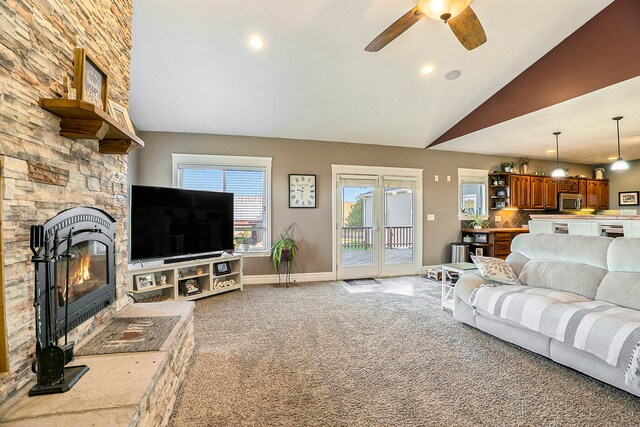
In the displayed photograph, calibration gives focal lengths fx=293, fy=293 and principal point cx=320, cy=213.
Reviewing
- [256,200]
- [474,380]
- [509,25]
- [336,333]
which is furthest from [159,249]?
[509,25]

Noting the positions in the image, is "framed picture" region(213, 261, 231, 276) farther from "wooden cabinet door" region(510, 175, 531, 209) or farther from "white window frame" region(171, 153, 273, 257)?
"wooden cabinet door" region(510, 175, 531, 209)

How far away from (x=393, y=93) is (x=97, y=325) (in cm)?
425

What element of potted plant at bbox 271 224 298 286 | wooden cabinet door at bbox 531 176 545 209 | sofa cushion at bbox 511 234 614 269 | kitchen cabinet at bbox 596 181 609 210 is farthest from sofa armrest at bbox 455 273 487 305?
kitchen cabinet at bbox 596 181 609 210

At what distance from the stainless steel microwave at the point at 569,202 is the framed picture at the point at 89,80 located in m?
8.47

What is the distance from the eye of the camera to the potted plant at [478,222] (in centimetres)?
Result: 612

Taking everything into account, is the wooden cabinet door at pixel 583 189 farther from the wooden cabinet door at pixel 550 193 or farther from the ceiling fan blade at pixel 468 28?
the ceiling fan blade at pixel 468 28

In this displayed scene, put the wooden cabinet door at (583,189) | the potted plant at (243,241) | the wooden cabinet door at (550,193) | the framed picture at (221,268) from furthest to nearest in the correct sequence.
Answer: the wooden cabinet door at (583,189) → the wooden cabinet door at (550,193) → the potted plant at (243,241) → the framed picture at (221,268)

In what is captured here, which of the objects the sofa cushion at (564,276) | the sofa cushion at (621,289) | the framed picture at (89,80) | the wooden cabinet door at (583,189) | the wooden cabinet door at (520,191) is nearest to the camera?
the framed picture at (89,80)

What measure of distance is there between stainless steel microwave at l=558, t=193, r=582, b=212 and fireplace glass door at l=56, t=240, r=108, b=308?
8507 mm

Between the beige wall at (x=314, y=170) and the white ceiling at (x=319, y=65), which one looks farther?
the beige wall at (x=314, y=170)

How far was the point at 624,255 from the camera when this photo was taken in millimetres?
2477

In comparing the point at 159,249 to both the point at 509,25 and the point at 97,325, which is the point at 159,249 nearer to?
the point at 97,325

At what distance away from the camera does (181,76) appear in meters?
3.69

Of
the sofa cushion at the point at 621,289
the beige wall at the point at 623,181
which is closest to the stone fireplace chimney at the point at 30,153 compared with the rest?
the sofa cushion at the point at 621,289
